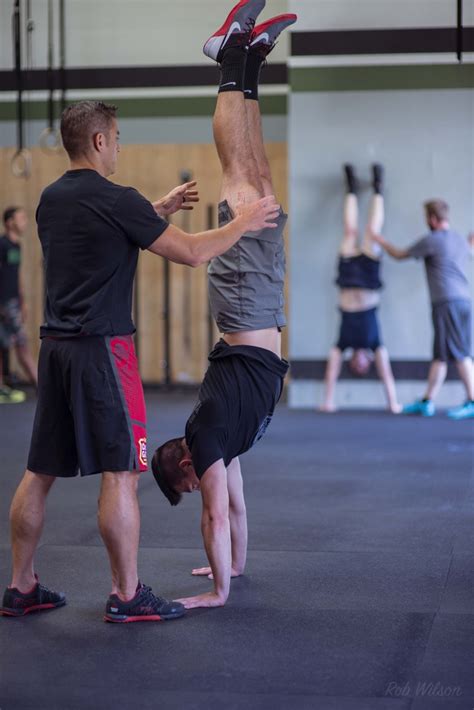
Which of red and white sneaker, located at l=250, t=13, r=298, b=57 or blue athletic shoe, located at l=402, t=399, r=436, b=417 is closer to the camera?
red and white sneaker, located at l=250, t=13, r=298, b=57

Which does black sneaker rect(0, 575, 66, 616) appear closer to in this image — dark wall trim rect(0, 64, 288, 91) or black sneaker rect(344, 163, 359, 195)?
black sneaker rect(344, 163, 359, 195)

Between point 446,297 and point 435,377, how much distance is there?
24.7 inches

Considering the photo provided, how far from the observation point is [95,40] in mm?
9984

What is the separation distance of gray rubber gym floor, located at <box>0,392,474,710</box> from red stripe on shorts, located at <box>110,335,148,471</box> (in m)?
0.54

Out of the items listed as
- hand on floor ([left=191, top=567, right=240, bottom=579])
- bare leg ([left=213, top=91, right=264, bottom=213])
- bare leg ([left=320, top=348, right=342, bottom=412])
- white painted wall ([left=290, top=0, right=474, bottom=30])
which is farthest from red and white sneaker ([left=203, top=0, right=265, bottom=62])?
white painted wall ([left=290, top=0, right=474, bottom=30])

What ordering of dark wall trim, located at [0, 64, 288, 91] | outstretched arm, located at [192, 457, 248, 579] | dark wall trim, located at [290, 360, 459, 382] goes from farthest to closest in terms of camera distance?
dark wall trim, located at [0, 64, 288, 91] → dark wall trim, located at [290, 360, 459, 382] → outstretched arm, located at [192, 457, 248, 579]

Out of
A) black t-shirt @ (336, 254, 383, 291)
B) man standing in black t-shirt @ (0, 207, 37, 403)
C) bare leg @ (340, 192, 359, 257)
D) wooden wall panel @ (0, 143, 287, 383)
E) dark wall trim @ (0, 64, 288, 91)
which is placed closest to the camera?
black t-shirt @ (336, 254, 383, 291)

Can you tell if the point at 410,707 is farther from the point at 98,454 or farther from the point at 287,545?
the point at 287,545

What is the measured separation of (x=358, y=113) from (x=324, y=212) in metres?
0.85

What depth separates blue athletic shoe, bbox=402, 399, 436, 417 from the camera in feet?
27.1

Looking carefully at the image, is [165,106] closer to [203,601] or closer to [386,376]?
[386,376]

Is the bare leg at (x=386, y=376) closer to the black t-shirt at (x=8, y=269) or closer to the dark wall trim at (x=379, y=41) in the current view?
the dark wall trim at (x=379, y=41)

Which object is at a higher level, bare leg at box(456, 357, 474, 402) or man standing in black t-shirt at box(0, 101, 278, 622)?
man standing in black t-shirt at box(0, 101, 278, 622)

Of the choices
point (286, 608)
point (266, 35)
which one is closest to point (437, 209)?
point (266, 35)
